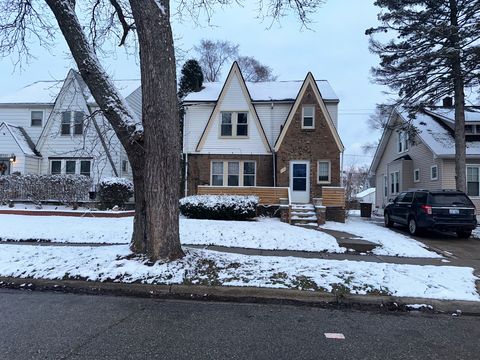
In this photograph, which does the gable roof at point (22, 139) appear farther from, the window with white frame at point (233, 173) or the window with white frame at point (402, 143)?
→ the window with white frame at point (402, 143)

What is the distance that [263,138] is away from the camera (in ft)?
74.2

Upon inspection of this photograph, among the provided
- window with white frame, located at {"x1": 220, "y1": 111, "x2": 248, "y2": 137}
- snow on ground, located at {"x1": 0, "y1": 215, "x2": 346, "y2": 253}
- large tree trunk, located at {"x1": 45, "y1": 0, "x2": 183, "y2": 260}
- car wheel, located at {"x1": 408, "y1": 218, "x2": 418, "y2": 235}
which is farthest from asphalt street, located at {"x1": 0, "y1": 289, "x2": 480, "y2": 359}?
window with white frame, located at {"x1": 220, "y1": 111, "x2": 248, "y2": 137}

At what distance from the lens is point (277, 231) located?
13992mm

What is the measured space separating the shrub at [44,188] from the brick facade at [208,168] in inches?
230

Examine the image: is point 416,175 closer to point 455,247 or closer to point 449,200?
point 449,200

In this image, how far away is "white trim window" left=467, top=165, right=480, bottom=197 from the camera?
22094mm

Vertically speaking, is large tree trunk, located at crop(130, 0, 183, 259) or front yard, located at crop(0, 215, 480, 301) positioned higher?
large tree trunk, located at crop(130, 0, 183, 259)

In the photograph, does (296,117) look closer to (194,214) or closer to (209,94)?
(209,94)

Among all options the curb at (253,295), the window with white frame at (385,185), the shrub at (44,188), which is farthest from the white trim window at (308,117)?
the curb at (253,295)

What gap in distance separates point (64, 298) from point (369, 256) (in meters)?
7.54

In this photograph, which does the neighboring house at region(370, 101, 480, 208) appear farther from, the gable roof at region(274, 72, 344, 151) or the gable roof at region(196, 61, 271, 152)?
the gable roof at region(196, 61, 271, 152)

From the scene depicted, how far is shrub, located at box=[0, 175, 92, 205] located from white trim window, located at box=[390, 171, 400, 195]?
65.1 ft

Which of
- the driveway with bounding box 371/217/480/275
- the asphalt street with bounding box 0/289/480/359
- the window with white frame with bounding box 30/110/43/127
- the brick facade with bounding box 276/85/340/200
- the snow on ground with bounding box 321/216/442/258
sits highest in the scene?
the window with white frame with bounding box 30/110/43/127

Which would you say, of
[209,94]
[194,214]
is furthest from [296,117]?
[194,214]
